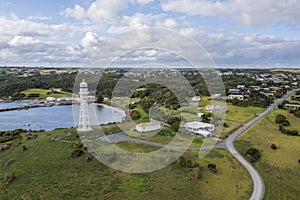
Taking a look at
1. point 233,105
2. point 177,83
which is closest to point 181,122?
point 233,105

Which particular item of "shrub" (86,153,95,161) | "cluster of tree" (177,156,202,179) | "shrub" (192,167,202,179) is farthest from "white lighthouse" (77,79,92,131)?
"shrub" (192,167,202,179)

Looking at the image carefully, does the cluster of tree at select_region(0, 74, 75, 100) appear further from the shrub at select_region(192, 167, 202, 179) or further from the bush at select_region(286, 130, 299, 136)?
the bush at select_region(286, 130, 299, 136)

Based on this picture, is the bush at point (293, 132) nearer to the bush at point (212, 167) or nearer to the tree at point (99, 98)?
the bush at point (212, 167)

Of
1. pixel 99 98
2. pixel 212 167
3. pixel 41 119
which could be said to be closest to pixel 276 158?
pixel 212 167

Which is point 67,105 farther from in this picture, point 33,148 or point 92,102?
point 33,148

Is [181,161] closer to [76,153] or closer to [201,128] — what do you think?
[76,153]
